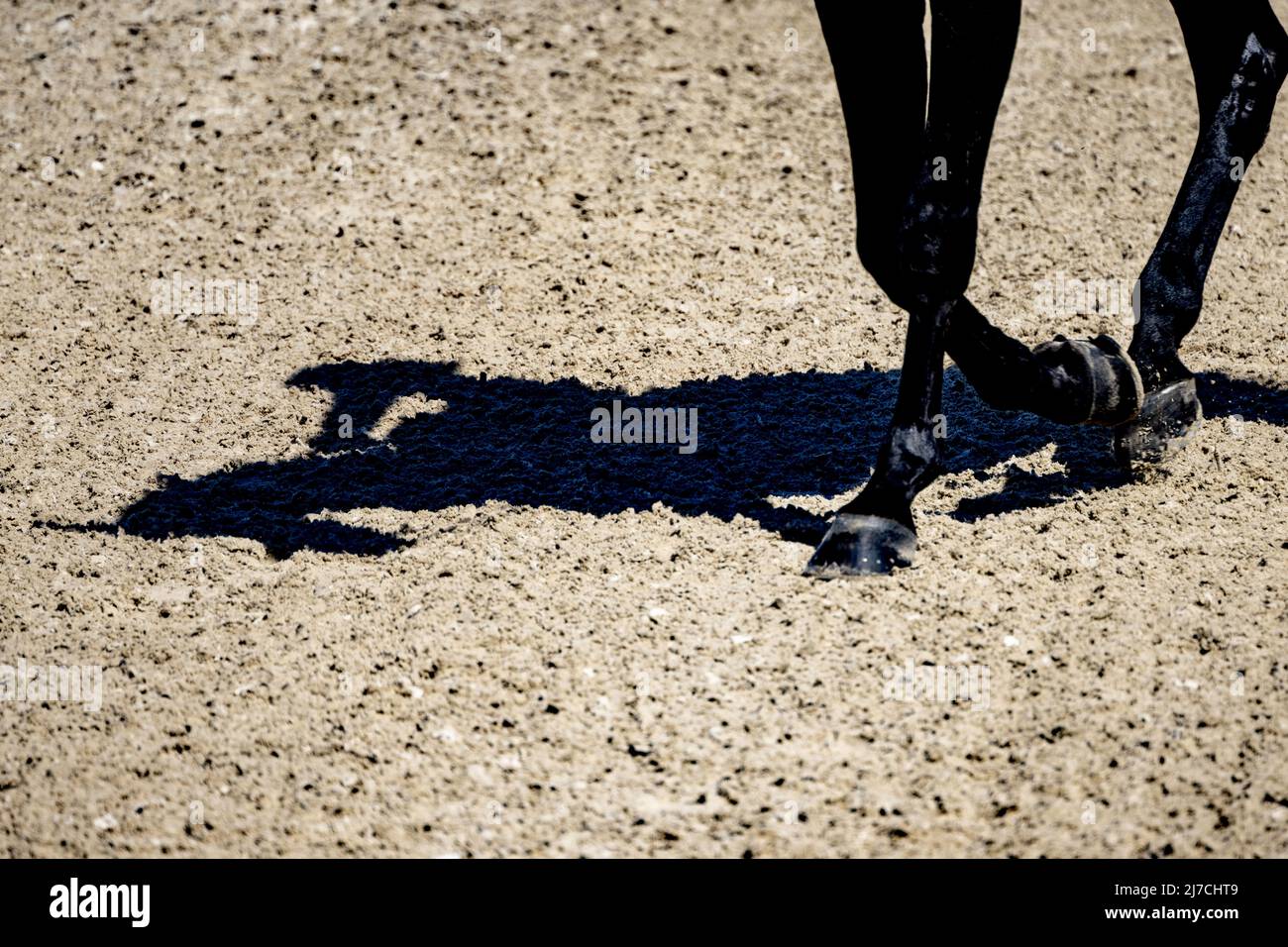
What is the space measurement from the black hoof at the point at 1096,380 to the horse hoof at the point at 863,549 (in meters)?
0.71

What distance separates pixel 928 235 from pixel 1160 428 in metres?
1.15

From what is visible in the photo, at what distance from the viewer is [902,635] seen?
10.2ft

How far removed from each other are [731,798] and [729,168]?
4193 mm

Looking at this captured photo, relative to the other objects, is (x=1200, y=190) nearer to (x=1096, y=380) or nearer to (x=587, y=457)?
(x=1096, y=380)

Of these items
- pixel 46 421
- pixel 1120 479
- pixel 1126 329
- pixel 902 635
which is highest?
pixel 1126 329

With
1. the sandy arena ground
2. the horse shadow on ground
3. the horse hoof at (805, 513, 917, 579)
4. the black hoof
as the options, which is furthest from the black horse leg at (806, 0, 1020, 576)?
the black hoof

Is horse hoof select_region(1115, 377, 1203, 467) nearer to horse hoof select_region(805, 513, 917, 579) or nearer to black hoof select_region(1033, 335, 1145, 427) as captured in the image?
black hoof select_region(1033, 335, 1145, 427)

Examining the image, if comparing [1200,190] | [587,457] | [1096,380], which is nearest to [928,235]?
[1096,380]

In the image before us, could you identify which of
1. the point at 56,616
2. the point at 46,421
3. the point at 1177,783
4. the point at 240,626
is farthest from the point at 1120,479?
the point at 46,421

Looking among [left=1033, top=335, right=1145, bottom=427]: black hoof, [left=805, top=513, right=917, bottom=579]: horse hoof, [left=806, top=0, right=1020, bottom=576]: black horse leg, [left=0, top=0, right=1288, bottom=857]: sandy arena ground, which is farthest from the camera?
[left=1033, top=335, right=1145, bottom=427]: black hoof

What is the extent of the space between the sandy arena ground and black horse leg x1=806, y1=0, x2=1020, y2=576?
152mm

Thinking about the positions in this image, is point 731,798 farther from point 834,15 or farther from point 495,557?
point 834,15

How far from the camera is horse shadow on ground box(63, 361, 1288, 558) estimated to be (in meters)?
3.83

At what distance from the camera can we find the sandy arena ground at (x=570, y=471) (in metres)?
2.70
